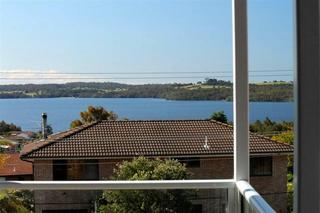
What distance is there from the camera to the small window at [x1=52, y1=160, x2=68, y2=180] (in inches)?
149

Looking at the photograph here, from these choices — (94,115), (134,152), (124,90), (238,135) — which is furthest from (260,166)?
(94,115)

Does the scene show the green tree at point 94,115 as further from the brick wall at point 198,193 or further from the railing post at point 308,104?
the railing post at point 308,104

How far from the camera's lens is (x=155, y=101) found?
3916mm

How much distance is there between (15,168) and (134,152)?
841mm

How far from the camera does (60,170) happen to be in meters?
3.81

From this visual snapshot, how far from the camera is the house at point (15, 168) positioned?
12.3 feet

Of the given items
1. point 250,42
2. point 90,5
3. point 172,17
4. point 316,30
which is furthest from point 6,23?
point 316,30

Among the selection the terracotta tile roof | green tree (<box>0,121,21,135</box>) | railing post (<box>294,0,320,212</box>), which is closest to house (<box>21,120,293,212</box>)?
the terracotta tile roof

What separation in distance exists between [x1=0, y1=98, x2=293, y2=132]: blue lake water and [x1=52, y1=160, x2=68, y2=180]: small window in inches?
9.5

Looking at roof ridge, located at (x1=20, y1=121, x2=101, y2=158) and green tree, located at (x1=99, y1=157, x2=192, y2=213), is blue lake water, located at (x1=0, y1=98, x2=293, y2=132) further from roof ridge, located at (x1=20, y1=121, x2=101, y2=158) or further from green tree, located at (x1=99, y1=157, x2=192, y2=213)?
green tree, located at (x1=99, y1=157, x2=192, y2=213)

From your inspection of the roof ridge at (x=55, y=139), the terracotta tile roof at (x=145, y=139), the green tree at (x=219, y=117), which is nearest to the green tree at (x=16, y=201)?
the roof ridge at (x=55, y=139)

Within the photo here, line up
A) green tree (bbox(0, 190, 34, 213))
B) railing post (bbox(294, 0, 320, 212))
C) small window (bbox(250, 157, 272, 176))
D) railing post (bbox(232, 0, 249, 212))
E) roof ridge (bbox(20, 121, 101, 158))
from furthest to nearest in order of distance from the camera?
roof ridge (bbox(20, 121, 101, 158))
green tree (bbox(0, 190, 34, 213))
small window (bbox(250, 157, 272, 176))
railing post (bbox(232, 0, 249, 212))
railing post (bbox(294, 0, 320, 212))

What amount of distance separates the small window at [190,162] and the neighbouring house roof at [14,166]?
3.50 feet

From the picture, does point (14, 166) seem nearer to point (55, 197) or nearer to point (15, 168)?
point (15, 168)
